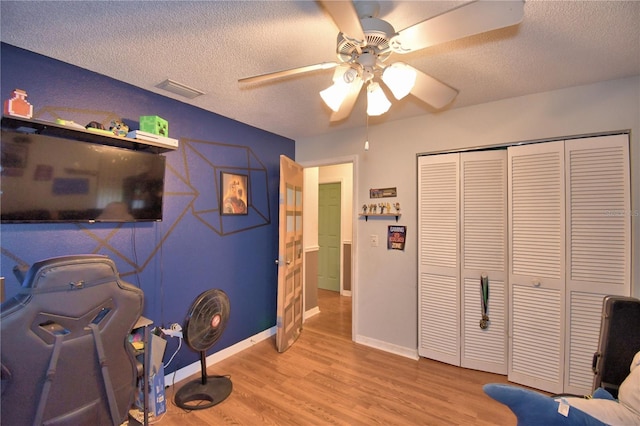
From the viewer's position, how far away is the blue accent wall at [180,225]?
5.78 ft

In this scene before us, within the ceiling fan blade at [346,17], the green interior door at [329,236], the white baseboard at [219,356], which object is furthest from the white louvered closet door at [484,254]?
the green interior door at [329,236]

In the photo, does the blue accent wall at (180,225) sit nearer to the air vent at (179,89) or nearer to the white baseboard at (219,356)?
the white baseboard at (219,356)

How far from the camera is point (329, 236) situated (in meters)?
5.52

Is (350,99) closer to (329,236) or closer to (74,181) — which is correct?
(74,181)

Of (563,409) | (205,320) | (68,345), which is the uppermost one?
(68,345)

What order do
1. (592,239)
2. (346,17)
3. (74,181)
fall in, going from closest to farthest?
(346,17)
(74,181)
(592,239)

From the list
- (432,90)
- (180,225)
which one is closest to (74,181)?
(180,225)

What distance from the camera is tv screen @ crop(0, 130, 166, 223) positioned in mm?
1590

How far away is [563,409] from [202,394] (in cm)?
227

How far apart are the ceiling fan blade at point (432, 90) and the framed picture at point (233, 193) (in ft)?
6.54

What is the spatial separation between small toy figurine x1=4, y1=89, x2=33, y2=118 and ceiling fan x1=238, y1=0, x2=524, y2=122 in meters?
1.33

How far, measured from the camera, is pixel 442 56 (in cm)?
179

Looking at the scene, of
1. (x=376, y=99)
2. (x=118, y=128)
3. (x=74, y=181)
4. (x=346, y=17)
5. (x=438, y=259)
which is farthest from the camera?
(x=438, y=259)

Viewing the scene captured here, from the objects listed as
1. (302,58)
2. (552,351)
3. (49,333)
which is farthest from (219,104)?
(552,351)
